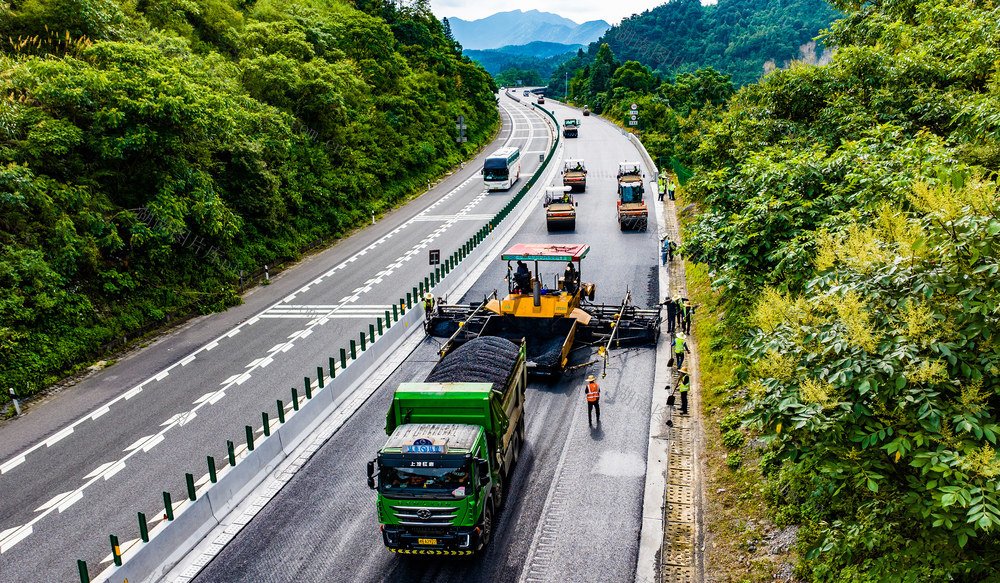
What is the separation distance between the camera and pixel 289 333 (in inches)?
995

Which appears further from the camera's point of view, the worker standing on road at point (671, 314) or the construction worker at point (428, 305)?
the construction worker at point (428, 305)

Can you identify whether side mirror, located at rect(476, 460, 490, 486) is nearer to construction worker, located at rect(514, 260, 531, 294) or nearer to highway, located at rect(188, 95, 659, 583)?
highway, located at rect(188, 95, 659, 583)

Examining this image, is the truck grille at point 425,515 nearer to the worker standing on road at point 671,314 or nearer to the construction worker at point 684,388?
the construction worker at point 684,388

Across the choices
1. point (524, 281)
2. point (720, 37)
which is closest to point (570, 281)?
point (524, 281)

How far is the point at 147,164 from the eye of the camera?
25391mm

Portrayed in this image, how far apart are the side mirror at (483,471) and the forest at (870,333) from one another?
459 cm

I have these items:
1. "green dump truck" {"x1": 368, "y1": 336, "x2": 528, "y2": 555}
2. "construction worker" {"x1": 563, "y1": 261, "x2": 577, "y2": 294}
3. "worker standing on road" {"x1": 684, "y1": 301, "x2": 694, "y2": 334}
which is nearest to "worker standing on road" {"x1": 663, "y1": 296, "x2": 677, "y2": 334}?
"worker standing on road" {"x1": 684, "y1": 301, "x2": 694, "y2": 334}

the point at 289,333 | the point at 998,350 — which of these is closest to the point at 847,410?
the point at 998,350

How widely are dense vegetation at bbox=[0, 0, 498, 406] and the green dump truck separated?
1530 centimetres

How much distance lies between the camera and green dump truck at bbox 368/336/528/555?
1137 centimetres

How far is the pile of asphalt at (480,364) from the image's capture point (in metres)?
14.4

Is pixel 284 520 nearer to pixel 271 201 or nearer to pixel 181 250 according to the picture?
pixel 181 250

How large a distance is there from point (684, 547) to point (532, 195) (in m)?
38.9

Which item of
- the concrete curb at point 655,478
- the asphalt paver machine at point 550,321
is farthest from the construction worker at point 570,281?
the concrete curb at point 655,478
